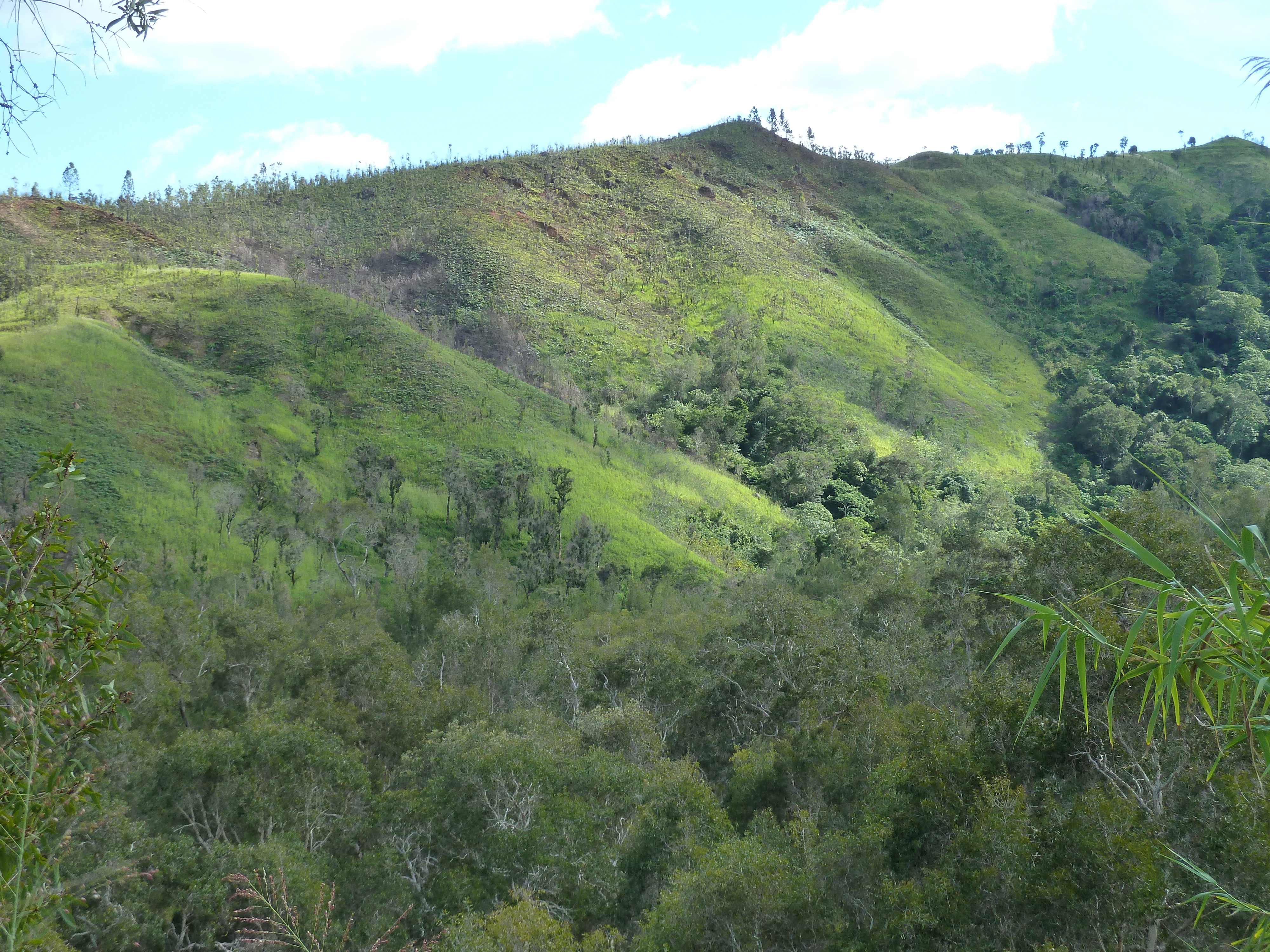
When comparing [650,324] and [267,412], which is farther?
[650,324]

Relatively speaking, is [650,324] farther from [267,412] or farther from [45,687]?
[45,687]

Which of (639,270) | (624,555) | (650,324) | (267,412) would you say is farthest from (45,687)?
(639,270)

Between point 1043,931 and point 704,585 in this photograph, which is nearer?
point 1043,931

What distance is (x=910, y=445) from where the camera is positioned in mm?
90875

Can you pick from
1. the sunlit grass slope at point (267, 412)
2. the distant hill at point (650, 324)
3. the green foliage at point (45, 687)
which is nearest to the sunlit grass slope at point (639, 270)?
the distant hill at point (650, 324)

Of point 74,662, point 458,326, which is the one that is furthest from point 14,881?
point 458,326

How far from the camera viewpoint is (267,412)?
70812mm

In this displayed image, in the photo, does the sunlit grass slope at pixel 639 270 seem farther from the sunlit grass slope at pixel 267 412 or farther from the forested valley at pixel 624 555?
the sunlit grass slope at pixel 267 412

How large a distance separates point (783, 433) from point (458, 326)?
47.8 meters

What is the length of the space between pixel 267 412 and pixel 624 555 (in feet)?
118

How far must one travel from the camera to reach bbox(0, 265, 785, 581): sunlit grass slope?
193 ft

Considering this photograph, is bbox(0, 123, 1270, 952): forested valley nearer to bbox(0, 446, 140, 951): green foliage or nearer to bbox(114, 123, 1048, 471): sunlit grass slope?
bbox(0, 446, 140, 951): green foliage

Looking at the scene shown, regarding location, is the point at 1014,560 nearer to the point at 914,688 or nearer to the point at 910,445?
the point at 914,688

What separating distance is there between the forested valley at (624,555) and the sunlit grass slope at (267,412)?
46cm
